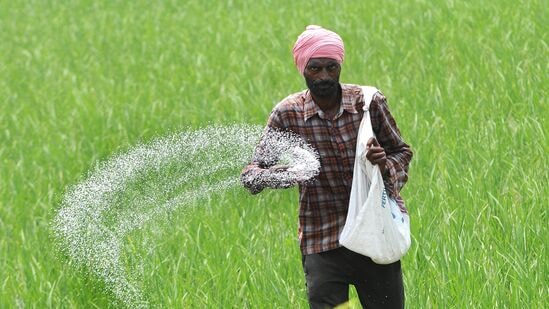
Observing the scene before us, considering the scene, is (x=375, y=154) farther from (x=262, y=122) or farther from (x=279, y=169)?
(x=262, y=122)

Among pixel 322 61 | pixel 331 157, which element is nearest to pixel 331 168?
pixel 331 157

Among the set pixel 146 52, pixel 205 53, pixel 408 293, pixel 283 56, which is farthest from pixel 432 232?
pixel 146 52

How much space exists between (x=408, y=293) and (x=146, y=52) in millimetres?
5979

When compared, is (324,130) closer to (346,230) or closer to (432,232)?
(346,230)

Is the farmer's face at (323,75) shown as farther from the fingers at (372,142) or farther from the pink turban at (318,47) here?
the fingers at (372,142)

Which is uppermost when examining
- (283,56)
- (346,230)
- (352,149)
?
(352,149)

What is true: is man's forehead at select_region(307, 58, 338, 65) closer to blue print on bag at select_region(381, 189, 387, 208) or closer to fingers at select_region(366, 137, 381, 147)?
fingers at select_region(366, 137, 381, 147)

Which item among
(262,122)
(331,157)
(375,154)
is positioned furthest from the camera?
(262,122)

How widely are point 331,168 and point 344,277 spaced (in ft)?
0.87

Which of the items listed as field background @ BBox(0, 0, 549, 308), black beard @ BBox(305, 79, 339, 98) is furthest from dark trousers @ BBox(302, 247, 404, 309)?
field background @ BBox(0, 0, 549, 308)

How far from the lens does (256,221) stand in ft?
13.6

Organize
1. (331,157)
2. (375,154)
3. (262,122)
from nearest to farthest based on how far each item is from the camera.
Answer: (375,154)
(331,157)
(262,122)

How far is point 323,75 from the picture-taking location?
232cm

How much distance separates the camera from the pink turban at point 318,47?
7.61 feet
